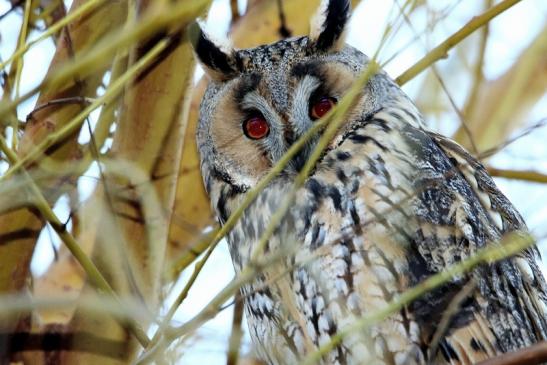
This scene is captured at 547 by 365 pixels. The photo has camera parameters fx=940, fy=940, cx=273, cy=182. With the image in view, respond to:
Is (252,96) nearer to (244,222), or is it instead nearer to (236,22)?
(244,222)

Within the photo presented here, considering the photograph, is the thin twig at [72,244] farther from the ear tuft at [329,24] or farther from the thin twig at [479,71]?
the thin twig at [479,71]

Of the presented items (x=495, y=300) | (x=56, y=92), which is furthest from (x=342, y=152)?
(x=56, y=92)

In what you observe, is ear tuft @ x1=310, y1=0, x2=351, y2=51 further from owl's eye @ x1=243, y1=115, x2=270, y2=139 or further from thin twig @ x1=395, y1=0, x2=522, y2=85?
thin twig @ x1=395, y1=0, x2=522, y2=85

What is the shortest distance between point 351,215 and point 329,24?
76 centimetres

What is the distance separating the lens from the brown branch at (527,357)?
1.55 meters

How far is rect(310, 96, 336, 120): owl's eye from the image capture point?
3.04 meters

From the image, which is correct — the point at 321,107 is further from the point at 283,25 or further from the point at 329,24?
the point at 283,25

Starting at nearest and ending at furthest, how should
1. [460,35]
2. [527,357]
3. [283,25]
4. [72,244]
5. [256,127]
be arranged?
[527,357] < [72,244] < [460,35] < [256,127] < [283,25]

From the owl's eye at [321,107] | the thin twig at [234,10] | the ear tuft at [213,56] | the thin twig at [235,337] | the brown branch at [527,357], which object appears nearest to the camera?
the brown branch at [527,357]

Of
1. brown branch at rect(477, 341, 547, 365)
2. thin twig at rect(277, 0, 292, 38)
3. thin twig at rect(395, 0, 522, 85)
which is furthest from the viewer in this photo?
Result: thin twig at rect(277, 0, 292, 38)

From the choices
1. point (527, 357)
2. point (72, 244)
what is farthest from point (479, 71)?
point (527, 357)

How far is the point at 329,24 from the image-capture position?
3.21 meters

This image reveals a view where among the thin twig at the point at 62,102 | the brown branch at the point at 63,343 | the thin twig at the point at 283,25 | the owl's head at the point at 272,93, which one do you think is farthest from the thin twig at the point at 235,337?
the thin twig at the point at 283,25

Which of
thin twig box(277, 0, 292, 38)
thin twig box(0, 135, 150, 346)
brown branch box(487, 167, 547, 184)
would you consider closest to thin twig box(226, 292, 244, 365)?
Answer: thin twig box(0, 135, 150, 346)
